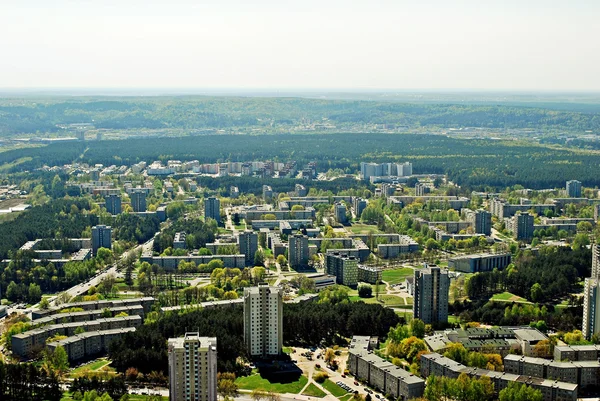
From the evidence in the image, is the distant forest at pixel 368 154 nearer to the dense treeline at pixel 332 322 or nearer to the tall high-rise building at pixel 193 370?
the dense treeline at pixel 332 322

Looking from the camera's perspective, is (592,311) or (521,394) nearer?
(521,394)

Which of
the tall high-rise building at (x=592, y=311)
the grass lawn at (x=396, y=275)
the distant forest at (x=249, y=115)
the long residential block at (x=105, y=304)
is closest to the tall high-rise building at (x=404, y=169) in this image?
the grass lawn at (x=396, y=275)

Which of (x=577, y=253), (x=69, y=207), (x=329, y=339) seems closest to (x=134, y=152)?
(x=69, y=207)

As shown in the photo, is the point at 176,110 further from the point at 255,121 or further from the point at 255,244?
the point at 255,244

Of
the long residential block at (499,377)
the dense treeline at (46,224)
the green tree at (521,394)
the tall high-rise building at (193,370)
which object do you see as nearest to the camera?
the tall high-rise building at (193,370)

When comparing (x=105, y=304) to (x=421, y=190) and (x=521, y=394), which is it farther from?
(x=421, y=190)

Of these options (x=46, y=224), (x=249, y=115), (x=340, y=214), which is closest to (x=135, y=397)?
(x=46, y=224)
